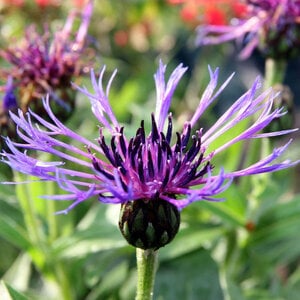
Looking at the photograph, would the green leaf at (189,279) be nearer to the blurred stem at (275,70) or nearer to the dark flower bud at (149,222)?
the blurred stem at (275,70)

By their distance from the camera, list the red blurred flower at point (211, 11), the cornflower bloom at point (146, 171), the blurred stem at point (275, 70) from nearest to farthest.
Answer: the cornflower bloom at point (146, 171) → the blurred stem at point (275, 70) → the red blurred flower at point (211, 11)

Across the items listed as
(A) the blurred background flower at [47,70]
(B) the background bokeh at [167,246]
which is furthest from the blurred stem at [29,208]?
(A) the blurred background flower at [47,70]

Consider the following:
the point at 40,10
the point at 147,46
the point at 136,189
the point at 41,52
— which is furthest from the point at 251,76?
the point at 136,189

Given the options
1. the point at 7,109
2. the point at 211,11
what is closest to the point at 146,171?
the point at 7,109

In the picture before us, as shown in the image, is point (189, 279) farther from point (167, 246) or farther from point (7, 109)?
point (7, 109)

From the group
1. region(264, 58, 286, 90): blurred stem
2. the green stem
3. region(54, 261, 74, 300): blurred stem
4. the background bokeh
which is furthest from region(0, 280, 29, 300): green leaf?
region(264, 58, 286, 90): blurred stem

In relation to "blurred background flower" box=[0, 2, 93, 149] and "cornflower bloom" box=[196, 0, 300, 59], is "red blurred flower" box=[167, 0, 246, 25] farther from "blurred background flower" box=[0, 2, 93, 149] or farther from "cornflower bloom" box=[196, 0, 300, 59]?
"blurred background flower" box=[0, 2, 93, 149]
